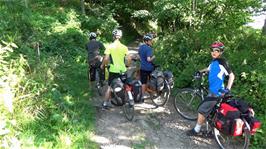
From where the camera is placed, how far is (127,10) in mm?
21734

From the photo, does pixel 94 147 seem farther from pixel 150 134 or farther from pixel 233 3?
pixel 233 3

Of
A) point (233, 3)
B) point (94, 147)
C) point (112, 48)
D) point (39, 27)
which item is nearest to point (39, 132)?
point (94, 147)

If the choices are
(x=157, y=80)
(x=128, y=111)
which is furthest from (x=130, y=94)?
(x=157, y=80)

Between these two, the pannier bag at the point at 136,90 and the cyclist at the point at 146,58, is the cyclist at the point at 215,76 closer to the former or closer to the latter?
the pannier bag at the point at 136,90

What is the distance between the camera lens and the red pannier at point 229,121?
6.71 metres

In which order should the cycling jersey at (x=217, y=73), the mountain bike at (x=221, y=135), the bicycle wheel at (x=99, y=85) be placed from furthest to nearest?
1. the bicycle wheel at (x=99, y=85)
2. the mountain bike at (x=221, y=135)
3. the cycling jersey at (x=217, y=73)

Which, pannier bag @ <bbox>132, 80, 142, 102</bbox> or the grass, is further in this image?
pannier bag @ <bbox>132, 80, 142, 102</bbox>

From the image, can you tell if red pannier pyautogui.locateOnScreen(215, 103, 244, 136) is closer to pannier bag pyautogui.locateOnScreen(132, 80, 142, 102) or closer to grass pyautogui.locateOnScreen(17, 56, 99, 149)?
pannier bag pyautogui.locateOnScreen(132, 80, 142, 102)

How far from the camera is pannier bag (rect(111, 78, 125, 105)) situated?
8.04m

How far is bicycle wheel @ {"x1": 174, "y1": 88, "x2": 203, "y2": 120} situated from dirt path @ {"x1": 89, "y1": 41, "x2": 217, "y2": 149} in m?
0.20

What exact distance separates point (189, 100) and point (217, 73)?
5.91 feet

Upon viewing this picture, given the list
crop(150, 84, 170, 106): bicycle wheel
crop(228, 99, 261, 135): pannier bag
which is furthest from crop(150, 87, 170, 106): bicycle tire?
crop(228, 99, 261, 135): pannier bag

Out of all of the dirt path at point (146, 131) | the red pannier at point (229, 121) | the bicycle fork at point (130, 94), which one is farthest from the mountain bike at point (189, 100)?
the bicycle fork at point (130, 94)

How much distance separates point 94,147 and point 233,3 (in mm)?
9989
